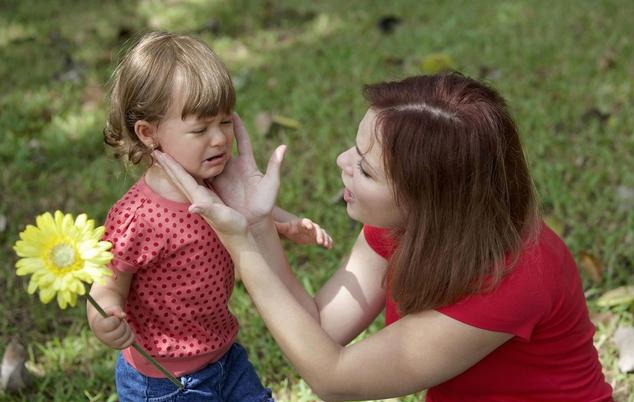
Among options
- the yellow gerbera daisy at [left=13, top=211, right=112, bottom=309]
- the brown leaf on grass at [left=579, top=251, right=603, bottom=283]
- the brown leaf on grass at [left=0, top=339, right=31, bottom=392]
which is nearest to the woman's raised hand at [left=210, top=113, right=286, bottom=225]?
the yellow gerbera daisy at [left=13, top=211, right=112, bottom=309]

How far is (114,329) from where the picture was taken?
1558 mm

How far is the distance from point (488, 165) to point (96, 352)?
1388 millimetres

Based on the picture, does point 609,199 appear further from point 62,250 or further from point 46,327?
point 62,250

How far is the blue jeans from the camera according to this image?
1817 millimetres

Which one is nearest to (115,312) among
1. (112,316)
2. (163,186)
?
(112,316)

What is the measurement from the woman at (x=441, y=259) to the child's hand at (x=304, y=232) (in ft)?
0.35

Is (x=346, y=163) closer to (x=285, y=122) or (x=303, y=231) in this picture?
(x=303, y=231)

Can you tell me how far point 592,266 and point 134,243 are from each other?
5.23 ft

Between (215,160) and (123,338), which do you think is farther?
(215,160)

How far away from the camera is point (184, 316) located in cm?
177

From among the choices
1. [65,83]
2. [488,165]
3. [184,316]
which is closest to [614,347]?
[488,165]

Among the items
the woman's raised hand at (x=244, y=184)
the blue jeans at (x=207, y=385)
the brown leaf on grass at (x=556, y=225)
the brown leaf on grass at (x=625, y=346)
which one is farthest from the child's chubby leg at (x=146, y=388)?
the brown leaf on grass at (x=556, y=225)

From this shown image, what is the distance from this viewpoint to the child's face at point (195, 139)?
168 centimetres

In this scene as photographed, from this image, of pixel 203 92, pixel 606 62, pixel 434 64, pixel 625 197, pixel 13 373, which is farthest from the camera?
pixel 606 62
